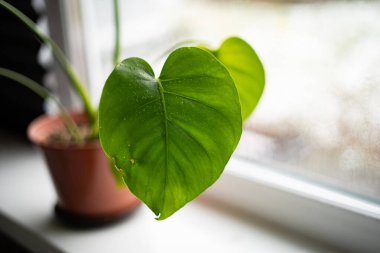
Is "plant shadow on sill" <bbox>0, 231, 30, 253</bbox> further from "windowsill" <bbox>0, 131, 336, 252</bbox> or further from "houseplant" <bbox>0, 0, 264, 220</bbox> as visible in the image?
"houseplant" <bbox>0, 0, 264, 220</bbox>

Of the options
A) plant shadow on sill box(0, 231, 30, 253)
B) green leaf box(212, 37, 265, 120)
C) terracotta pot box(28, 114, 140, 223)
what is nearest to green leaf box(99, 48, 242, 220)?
green leaf box(212, 37, 265, 120)

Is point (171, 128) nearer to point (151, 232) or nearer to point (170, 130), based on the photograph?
point (170, 130)

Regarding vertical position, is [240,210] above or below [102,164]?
below

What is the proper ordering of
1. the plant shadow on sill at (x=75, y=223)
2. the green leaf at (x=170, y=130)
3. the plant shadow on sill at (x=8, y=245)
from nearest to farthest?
the green leaf at (x=170, y=130), the plant shadow on sill at (x=75, y=223), the plant shadow on sill at (x=8, y=245)

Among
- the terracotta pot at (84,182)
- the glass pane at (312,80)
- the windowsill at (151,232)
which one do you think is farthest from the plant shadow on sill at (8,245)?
the glass pane at (312,80)

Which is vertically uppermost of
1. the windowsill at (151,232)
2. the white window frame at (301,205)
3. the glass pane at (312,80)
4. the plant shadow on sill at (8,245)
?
the glass pane at (312,80)

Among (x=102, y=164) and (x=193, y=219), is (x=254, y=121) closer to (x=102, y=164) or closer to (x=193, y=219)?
(x=193, y=219)

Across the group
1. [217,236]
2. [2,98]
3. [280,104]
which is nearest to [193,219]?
[217,236]

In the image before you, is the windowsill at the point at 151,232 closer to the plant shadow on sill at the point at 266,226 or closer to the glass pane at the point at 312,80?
the plant shadow on sill at the point at 266,226
